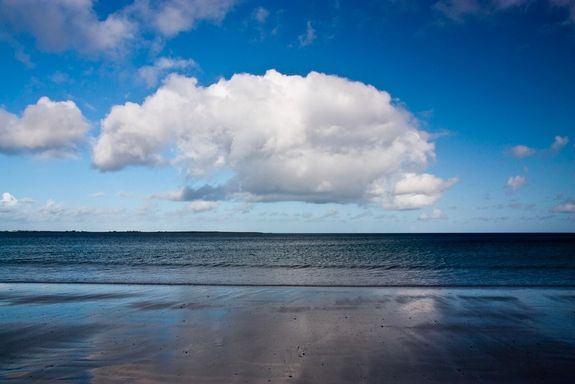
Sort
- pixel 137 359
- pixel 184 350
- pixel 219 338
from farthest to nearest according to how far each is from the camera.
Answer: pixel 219 338, pixel 184 350, pixel 137 359

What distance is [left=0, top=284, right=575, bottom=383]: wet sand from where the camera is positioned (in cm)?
1123

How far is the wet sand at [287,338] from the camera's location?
11.2 metres

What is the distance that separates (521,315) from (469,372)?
9.92 m

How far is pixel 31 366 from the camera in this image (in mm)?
11734

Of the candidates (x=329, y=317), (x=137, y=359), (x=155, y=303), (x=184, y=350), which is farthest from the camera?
(x=155, y=303)

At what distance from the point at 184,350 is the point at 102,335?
4233 mm

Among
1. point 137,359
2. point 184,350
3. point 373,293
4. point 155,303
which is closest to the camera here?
point 137,359

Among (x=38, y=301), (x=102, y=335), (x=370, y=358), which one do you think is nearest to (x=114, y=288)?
(x=38, y=301)

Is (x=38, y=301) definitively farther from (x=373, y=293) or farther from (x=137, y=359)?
(x=373, y=293)

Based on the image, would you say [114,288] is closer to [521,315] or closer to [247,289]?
[247,289]

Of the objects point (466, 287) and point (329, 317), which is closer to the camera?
point (329, 317)

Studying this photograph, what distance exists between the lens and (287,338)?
1477 centimetres

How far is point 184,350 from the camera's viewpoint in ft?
43.3

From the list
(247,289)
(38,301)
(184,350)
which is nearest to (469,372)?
(184,350)
